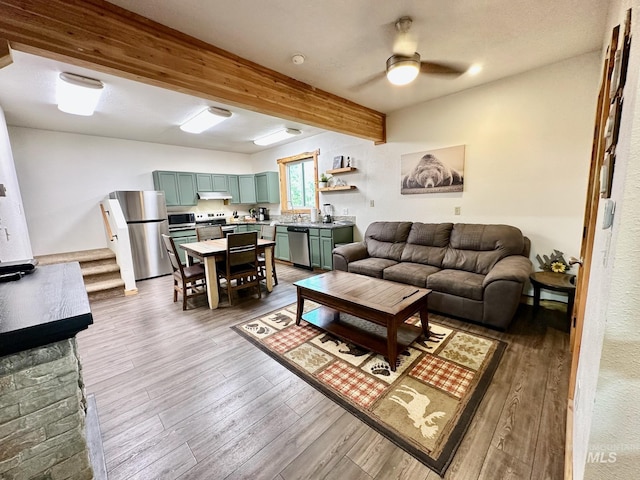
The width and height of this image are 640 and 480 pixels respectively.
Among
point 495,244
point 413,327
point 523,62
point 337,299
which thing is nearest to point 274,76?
point 337,299

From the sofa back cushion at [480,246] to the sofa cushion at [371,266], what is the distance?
0.75 m

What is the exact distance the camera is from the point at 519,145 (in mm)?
3139

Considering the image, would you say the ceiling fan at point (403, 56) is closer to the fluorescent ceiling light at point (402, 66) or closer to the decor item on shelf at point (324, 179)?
the fluorescent ceiling light at point (402, 66)

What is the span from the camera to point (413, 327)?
8.61 ft

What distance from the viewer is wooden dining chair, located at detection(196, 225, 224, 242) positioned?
459 centimetres

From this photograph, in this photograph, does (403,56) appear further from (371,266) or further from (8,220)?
(8,220)

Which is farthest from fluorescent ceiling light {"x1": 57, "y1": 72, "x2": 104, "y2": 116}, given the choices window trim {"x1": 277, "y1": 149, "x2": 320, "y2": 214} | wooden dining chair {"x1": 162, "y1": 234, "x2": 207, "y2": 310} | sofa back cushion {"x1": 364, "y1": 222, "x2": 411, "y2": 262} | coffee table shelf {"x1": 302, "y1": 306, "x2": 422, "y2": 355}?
sofa back cushion {"x1": 364, "y1": 222, "x2": 411, "y2": 262}

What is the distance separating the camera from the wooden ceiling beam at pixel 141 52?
1.58 m

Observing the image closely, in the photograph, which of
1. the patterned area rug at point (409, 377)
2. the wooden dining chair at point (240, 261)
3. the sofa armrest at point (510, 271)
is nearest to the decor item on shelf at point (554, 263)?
the sofa armrest at point (510, 271)

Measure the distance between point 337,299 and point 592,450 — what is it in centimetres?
172

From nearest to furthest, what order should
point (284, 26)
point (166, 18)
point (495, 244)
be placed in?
point (166, 18) < point (284, 26) < point (495, 244)

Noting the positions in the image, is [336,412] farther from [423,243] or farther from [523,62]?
[523,62]

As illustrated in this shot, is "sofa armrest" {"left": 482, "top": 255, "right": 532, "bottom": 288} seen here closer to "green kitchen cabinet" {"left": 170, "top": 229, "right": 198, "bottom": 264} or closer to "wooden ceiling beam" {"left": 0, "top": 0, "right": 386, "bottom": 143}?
"wooden ceiling beam" {"left": 0, "top": 0, "right": 386, "bottom": 143}

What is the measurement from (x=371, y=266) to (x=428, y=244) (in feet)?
2.96
